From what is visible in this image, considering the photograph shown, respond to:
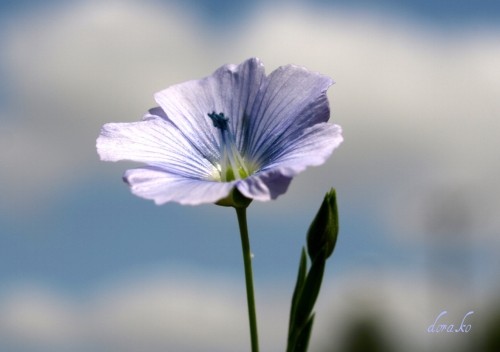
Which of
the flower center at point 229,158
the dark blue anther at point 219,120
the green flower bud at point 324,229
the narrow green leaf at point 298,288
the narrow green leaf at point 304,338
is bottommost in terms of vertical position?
the narrow green leaf at point 304,338

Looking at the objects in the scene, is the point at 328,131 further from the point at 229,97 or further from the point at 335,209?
the point at 229,97

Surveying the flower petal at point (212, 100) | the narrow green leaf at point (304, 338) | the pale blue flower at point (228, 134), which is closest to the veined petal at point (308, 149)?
the pale blue flower at point (228, 134)

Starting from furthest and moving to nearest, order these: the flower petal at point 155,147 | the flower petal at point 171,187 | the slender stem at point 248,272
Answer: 1. the flower petal at point 155,147
2. the flower petal at point 171,187
3. the slender stem at point 248,272

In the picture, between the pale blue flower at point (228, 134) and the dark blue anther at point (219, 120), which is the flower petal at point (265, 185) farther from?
the dark blue anther at point (219, 120)

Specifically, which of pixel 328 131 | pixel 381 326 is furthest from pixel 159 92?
pixel 381 326

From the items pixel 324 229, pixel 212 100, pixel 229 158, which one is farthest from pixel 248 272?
pixel 212 100
